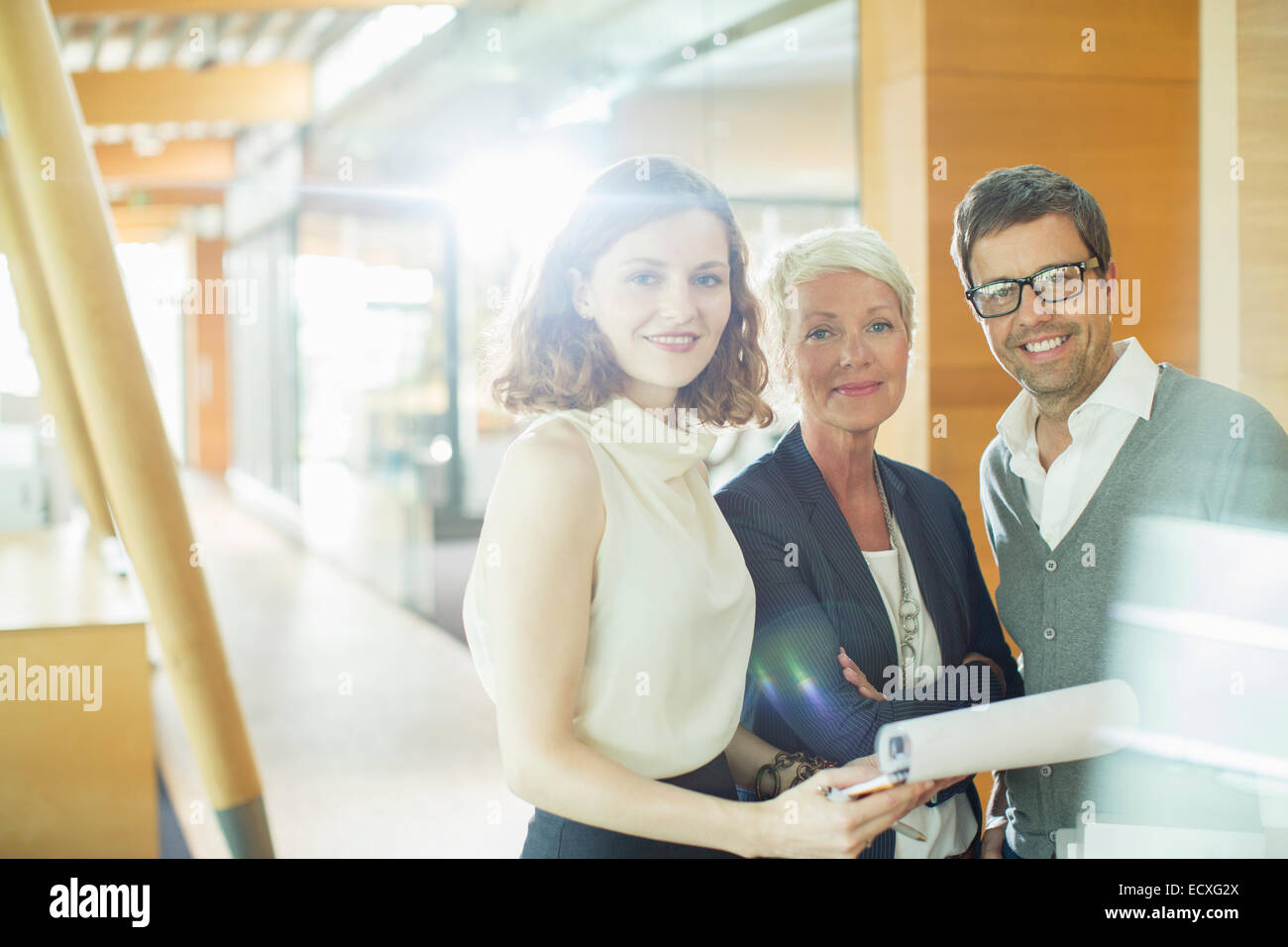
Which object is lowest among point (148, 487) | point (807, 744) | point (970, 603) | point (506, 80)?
point (807, 744)

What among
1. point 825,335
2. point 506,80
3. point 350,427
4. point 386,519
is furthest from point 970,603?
point 350,427

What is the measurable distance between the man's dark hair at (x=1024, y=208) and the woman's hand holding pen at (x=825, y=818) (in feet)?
2.84

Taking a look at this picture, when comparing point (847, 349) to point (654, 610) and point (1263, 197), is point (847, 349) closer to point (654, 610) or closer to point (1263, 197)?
point (654, 610)

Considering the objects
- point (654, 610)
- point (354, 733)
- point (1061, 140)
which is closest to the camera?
point (654, 610)

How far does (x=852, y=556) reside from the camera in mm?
1695

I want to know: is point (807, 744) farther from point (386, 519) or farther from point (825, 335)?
point (386, 519)

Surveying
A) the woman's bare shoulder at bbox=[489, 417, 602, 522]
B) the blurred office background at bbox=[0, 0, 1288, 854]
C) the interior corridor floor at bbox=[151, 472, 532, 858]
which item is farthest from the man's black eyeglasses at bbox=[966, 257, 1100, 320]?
the interior corridor floor at bbox=[151, 472, 532, 858]

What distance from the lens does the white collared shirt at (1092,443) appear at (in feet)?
5.64

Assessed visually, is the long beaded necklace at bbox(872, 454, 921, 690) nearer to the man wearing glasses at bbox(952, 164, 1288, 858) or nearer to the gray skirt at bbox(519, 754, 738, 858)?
the man wearing glasses at bbox(952, 164, 1288, 858)

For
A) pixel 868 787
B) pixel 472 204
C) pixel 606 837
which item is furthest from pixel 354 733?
pixel 868 787

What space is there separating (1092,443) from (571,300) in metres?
0.89

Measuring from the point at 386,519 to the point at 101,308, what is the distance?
5.41 metres

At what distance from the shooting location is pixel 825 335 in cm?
175

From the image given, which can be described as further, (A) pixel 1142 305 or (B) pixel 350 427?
(B) pixel 350 427
